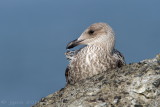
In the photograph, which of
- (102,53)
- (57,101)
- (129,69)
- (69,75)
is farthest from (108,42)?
(57,101)

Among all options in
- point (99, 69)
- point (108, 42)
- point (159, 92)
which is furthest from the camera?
point (108, 42)

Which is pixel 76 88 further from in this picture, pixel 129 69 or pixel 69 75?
pixel 69 75

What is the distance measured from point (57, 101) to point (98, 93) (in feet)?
3.22

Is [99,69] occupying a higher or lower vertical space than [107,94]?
higher

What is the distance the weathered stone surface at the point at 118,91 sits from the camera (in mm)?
7707

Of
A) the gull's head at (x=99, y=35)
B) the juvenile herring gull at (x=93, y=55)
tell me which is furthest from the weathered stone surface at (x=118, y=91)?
the gull's head at (x=99, y=35)

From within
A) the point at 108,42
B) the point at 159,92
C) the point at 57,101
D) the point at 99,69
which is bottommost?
the point at 159,92

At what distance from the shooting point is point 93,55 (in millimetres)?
11633

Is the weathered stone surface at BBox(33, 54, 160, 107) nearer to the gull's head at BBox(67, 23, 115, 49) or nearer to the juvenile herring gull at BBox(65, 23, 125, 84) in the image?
the juvenile herring gull at BBox(65, 23, 125, 84)

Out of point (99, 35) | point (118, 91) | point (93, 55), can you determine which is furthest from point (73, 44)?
point (118, 91)

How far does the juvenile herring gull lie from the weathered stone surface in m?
1.97

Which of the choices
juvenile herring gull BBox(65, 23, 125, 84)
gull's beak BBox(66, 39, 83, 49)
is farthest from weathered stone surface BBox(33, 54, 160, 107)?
gull's beak BBox(66, 39, 83, 49)

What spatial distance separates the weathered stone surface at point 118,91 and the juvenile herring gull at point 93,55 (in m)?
1.97

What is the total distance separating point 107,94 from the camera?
8062mm
